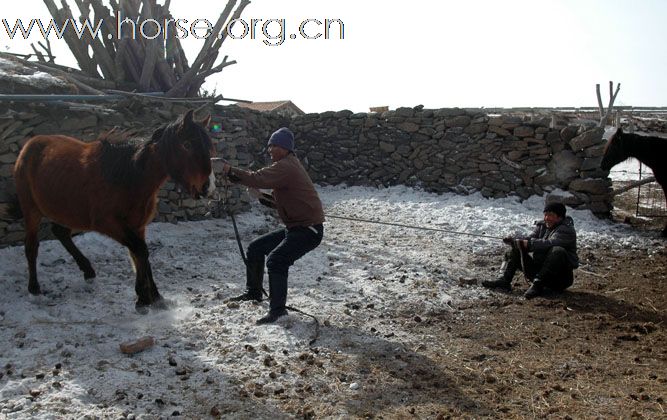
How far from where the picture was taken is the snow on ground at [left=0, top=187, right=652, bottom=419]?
3.74m

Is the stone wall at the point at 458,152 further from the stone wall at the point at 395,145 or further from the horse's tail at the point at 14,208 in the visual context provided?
the horse's tail at the point at 14,208

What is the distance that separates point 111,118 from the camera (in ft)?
28.0

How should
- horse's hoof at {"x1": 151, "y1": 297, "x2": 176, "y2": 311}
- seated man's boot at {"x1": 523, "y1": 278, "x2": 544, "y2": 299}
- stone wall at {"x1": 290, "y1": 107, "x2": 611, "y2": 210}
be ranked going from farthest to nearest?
stone wall at {"x1": 290, "y1": 107, "x2": 611, "y2": 210} → seated man's boot at {"x1": 523, "y1": 278, "x2": 544, "y2": 299} → horse's hoof at {"x1": 151, "y1": 297, "x2": 176, "y2": 311}

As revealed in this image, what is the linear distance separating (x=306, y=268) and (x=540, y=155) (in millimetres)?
7498

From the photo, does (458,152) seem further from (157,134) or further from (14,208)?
(14,208)

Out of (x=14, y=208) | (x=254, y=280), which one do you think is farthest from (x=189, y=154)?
(x=14, y=208)

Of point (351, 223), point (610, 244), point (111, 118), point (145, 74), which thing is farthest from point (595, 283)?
point (145, 74)

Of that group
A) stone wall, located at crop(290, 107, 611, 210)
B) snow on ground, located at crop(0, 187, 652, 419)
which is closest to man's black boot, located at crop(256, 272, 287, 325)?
snow on ground, located at crop(0, 187, 652, 419)

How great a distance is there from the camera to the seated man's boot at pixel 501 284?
22.1ft

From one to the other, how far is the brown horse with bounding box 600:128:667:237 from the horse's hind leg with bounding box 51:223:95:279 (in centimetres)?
916

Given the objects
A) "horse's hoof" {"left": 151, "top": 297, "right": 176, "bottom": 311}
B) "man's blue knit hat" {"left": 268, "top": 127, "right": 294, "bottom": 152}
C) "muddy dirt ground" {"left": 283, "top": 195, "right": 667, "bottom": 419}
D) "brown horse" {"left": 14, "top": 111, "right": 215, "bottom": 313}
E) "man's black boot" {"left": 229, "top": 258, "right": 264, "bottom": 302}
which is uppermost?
"man's blue knit hat" {"left": 268, "top": 127, "right": 294, "bottom": 152}

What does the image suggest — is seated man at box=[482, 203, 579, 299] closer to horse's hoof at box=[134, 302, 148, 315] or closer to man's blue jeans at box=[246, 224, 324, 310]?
man's blue jeans at box=[246, 224, 324, 310]

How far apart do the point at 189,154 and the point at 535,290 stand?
4.33m

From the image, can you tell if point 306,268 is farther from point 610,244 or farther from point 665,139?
point 665,139
